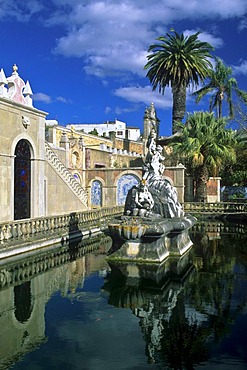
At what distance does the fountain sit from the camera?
11.0 metres

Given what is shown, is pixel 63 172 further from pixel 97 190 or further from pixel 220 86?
Result: pixel 220 86

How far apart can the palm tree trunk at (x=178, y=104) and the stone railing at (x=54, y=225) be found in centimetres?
1712

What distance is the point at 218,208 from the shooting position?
92.6 ft

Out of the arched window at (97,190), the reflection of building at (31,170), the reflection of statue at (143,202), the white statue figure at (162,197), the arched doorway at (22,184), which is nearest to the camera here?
the reflection of statue at (143,202)

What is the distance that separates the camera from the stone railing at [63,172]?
64.1ft

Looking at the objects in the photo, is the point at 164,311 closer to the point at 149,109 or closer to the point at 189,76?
the point at 189,76

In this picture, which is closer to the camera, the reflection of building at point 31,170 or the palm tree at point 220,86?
the reflection of building at point 31,170

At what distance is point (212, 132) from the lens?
93.1 feet

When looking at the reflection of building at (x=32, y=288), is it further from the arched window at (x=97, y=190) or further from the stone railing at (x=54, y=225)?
the arched window at (x=97, y=190)

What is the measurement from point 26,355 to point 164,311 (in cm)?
282

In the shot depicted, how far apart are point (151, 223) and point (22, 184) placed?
880 cm

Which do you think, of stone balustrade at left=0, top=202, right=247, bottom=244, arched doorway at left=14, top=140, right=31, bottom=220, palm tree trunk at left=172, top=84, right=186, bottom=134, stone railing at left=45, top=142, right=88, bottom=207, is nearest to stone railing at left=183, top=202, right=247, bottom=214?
stone balustrade at left=0, top=202, right=247, bottom=244

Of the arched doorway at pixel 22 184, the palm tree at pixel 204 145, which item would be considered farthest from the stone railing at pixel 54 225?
the palm tree at pixel 204 145

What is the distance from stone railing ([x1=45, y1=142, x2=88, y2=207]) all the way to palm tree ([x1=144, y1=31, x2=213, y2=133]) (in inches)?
594
